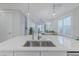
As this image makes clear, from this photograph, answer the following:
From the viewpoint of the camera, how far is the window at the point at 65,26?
159 inches

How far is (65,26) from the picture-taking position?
4.25 metres

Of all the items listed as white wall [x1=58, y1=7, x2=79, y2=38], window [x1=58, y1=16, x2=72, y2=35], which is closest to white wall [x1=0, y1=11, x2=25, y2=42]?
window [x1=58, y1=16, x2=72, y2=35]

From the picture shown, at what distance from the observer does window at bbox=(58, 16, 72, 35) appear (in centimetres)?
405

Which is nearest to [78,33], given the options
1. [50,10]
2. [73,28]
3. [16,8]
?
[73,28]

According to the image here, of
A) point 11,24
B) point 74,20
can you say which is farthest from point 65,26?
point 11,24

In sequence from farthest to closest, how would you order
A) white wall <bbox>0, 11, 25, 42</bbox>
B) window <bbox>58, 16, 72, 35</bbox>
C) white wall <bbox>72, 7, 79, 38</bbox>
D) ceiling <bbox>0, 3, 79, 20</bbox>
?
white wall <bbox>72, 7, 79, 38</bbox> < window <bbox>58, 16, 72, 35</bbox> < ceiling <bbox>0, 3, 79, 20</bbox> < white wall <bbox>0, 11, 25, 42</bbox>

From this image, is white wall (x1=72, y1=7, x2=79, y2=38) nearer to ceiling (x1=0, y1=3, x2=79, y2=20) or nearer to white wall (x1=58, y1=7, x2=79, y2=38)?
white wall (x1=58, y1=7, x2=79, y2=38)

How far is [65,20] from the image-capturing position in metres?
4.13

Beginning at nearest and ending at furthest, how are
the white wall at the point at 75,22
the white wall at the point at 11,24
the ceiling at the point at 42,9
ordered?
the white wall at the point at 11,24 < the ceiling at the point at 42,9 < the white wall at the point at 75,22

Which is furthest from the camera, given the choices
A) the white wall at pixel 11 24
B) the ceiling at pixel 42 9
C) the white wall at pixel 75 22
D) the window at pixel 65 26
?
the white wall at pixel 75 22

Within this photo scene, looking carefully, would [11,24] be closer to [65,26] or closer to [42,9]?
[42,9]

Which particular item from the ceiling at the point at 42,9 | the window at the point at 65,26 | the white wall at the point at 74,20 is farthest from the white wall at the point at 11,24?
the white wall at the point at 74,20

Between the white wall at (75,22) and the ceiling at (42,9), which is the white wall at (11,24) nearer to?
the ceiling at (42,9)

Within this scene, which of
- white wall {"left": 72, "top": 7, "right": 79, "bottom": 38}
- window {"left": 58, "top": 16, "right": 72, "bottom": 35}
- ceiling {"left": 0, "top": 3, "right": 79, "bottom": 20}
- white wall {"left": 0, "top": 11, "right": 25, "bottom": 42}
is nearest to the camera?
white wall {"left": 0, "top": 11, "right": 25, "bottom": 42}
